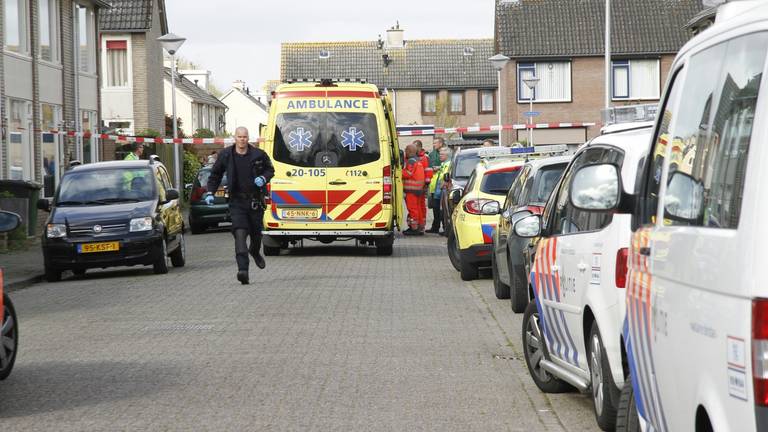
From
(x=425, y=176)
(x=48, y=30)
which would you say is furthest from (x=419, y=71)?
(x=425, y=176)

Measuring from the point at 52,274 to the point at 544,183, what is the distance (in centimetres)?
830

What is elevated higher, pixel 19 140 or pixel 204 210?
pixel 19 140

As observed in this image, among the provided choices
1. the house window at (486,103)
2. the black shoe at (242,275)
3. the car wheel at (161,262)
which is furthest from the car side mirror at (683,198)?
the house window at (486,103)

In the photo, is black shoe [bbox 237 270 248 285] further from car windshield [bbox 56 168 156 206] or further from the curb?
car windshield [bbox 56 168 156 206]

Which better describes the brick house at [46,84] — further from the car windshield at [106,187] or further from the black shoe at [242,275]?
the black shoe at [242,275]

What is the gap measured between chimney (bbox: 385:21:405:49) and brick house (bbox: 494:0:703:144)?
23828 millimetres

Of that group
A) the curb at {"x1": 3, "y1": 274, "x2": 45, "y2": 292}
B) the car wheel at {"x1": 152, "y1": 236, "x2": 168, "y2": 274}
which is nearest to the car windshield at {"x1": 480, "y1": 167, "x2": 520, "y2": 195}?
the car wheel at {"x1": 152, "y1": 236, "x2": 168, "y2": 274}

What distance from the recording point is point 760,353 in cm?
347

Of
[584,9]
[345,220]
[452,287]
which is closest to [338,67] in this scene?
[584,9]

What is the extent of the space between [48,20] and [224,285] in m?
19.7

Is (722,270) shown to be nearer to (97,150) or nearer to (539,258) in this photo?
(539,258)

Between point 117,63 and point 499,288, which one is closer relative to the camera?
point 499,288

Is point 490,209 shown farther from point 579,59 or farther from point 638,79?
point 638,79

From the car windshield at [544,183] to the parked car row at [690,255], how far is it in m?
6.51
